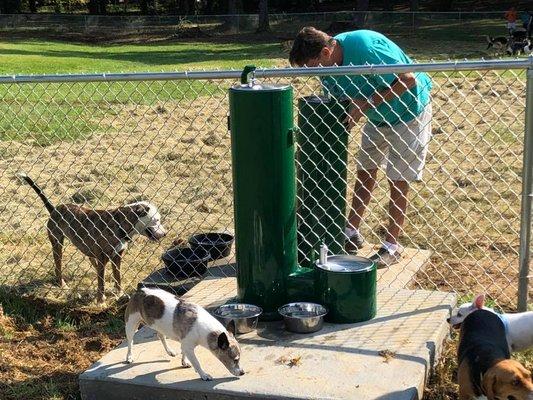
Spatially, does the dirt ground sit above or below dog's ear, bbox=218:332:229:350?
below

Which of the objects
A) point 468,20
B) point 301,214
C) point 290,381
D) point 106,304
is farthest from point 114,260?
point 468,20

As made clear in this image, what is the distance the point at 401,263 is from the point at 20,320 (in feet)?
8.15

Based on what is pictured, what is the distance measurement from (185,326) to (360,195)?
2.21 m

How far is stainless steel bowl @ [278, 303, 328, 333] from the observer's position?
12.4 feet

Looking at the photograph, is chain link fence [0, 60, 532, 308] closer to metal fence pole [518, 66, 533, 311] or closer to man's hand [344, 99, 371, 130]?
metal fence pole [518, 66, 533, 311]

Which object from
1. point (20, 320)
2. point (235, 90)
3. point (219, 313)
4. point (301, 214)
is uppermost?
point (235, 90)

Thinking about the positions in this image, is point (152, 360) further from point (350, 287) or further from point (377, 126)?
point (377, 126)

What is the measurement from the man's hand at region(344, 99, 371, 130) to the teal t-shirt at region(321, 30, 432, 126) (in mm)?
41

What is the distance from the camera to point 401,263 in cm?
497

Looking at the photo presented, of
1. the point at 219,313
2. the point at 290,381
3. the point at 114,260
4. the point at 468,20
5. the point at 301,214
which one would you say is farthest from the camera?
the point at 468,20

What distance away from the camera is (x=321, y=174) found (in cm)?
466

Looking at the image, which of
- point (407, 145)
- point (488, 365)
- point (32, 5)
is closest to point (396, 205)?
point (407, 145)

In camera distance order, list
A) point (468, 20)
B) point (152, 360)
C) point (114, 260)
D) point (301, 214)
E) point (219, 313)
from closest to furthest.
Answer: point (152, 360), point (219, 313), point (301, 214), point (114, 260), point (468, 20)

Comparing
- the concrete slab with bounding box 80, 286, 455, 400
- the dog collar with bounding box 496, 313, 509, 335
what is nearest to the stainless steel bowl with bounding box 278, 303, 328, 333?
the concrete slab with bounding box 80, 286, 455, 400
